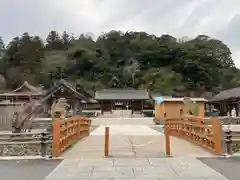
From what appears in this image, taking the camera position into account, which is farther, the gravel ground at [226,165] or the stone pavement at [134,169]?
the gravel ground at [226,165]

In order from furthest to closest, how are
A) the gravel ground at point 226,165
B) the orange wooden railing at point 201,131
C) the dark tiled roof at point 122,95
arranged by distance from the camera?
the dark tiled roof at point 122,95 < the orange wooden railing at point 201,131 < the gravel ground at point 226,165

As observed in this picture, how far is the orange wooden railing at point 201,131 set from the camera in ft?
29.9

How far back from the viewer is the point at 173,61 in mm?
71875

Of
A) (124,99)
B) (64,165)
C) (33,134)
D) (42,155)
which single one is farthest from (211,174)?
(124,99)

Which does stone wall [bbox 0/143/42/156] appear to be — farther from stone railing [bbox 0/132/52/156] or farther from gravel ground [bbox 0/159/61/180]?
gravel ground [bbox 0/159/61/180]

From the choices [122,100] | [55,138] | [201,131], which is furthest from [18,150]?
[122,100]

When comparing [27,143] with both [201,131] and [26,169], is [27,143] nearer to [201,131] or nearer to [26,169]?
[26,169]

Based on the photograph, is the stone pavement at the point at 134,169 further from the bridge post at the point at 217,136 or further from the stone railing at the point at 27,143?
the bridge post at the point at 217,136

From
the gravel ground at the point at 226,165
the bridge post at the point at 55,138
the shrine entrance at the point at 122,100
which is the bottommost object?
the gravel ground at the point at 226,165

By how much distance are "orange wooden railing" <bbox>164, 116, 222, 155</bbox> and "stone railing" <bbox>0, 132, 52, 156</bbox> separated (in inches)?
133

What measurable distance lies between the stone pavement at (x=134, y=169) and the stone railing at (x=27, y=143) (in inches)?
35.2

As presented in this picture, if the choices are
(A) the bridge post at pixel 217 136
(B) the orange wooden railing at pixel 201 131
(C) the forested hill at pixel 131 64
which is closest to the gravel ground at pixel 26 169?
(B) the orange wooden railing at pixel 201 131

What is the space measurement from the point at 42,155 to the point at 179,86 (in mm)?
54121

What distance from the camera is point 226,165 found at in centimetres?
736
